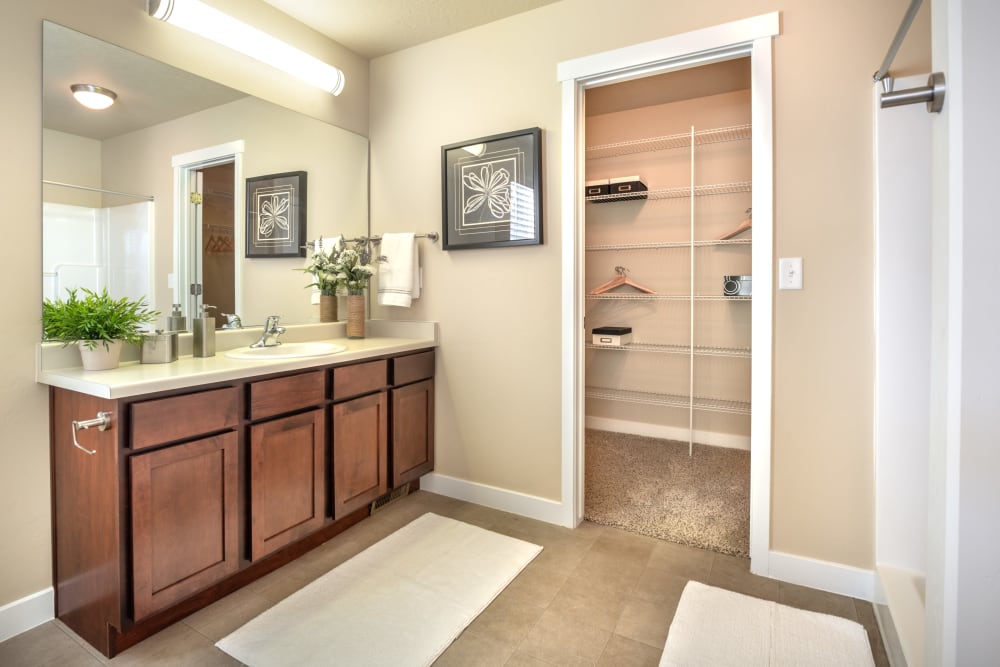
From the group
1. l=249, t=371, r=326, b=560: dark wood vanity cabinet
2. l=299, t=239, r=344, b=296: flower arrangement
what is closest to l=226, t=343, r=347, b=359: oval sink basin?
l=249, t=371, r=326, b=560: dark wood vanity cabinet

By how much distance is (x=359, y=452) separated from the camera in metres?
2.28

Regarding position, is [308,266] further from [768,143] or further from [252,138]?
[768,143]

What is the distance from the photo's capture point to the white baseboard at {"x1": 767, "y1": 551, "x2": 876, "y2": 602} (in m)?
1.82

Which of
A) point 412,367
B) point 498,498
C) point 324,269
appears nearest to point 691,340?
point 498,498

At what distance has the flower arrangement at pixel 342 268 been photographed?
265 cm

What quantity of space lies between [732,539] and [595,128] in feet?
9.92

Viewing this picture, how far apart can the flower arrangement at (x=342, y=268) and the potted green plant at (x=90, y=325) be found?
95cm

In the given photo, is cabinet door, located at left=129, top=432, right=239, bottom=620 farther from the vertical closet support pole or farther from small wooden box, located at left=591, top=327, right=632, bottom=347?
the vertical closet support pole

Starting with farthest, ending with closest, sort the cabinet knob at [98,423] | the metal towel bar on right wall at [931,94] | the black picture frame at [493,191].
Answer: the black picture frame at [493,191] < the cabinet knob at [98,423] < the metal towel bar on right wall at [931,94]

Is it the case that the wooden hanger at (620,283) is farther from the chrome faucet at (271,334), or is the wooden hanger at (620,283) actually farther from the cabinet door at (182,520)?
the cabinet door at (182,520)

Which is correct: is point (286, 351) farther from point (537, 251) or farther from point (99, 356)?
point (537, 251)

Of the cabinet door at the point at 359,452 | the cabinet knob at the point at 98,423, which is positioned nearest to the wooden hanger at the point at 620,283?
the cabinet door at the point at 359,452

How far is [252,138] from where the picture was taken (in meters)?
2.30

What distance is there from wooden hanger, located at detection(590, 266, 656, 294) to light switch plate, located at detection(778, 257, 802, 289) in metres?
1.83
